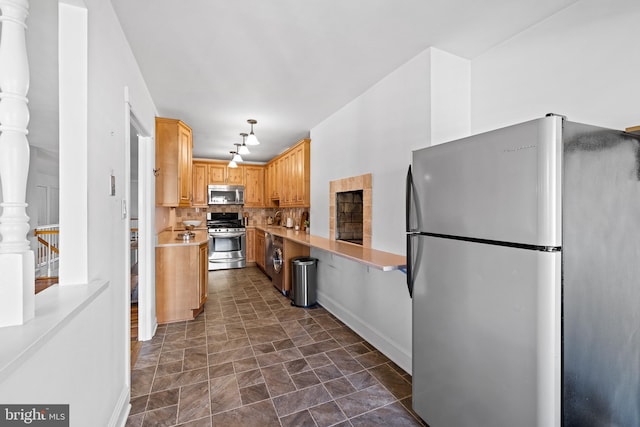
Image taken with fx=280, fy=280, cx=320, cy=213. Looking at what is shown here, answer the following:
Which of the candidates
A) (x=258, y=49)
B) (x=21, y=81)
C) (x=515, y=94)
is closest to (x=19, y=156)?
(x=21, y=81)

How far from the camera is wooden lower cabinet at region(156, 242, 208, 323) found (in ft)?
10.3

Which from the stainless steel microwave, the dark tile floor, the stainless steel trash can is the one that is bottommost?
the dark tile floor

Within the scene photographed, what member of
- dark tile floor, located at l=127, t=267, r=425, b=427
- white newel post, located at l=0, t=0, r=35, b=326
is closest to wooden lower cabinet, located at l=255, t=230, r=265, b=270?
dark tile floor, located at l=127, t=267, r=425, b=427

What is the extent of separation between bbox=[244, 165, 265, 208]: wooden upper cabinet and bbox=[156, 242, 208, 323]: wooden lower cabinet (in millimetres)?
3315

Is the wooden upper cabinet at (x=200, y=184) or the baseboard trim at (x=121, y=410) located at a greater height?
the wooden upper cabinet at (x=200, y=184)

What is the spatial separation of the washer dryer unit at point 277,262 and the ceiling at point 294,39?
2.13 metres

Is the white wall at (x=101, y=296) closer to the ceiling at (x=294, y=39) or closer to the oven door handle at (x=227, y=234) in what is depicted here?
the ceiling at (x=294, y=39)

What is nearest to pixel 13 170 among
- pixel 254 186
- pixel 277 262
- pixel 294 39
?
pixel 294 39

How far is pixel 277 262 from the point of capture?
436 centimetres

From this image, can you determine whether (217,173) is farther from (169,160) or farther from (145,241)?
(145,241)

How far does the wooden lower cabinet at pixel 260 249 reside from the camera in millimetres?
5541

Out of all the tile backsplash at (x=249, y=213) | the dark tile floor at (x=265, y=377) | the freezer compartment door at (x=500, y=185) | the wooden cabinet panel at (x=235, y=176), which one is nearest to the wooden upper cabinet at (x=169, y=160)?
the dark tile floor at (x=265, y=377)

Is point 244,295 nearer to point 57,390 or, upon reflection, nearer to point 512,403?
point 57,390

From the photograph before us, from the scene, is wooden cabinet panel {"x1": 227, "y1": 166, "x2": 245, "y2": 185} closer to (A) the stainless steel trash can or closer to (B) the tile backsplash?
(B) the tile backsplash
